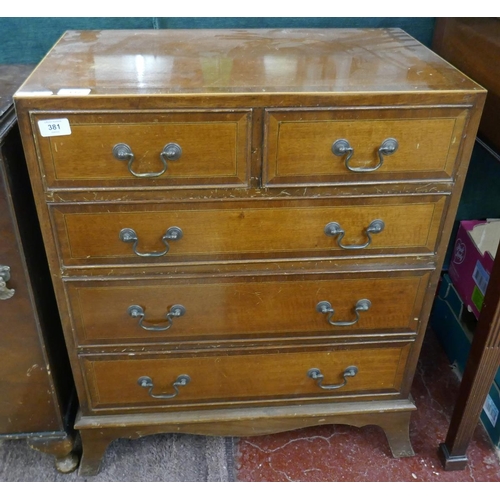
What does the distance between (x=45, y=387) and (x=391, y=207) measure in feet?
2.84

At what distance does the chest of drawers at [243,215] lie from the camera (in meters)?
0.92

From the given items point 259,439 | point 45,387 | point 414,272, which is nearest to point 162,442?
point 259,439

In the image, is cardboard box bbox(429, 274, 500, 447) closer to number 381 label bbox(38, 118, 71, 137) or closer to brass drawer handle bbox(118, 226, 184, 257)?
brass drawer handle bbox(118, 226, 184, 257)

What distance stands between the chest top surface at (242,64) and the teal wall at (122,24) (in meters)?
0.13

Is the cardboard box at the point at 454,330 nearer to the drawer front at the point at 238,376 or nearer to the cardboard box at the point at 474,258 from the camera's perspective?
the cardboard box at the point at 474,258

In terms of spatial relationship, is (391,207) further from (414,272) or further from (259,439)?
(259,439)

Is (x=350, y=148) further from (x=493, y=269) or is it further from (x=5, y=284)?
(x=5, y=284)

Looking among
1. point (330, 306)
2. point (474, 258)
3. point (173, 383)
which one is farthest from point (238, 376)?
point (474, 258)

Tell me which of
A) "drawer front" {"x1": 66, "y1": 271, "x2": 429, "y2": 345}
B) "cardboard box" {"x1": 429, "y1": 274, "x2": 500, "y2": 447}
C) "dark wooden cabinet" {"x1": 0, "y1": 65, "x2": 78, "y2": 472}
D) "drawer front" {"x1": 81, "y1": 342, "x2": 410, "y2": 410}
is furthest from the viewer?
"cardboard box" {"x1": 429, "y1": 274, "x2": 500, "y2": 447}

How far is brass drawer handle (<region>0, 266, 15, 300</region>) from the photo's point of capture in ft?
3.47

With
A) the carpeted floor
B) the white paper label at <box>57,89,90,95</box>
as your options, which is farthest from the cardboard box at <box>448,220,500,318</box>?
the white paper label at <box>57,89,90,95</box>

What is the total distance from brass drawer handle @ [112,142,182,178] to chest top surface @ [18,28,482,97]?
9 centimetres

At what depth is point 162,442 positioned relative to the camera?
1.44 metres

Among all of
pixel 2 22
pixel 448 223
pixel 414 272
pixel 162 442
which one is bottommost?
pixel 162 442
